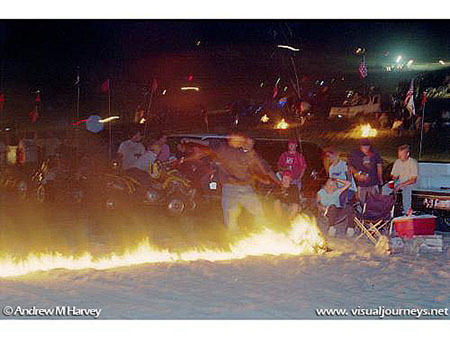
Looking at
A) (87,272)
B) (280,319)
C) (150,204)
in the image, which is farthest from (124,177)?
(280,319)

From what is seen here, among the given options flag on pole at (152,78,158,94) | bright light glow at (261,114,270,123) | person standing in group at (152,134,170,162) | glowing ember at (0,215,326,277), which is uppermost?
flag on pole at (152,78,158,94)

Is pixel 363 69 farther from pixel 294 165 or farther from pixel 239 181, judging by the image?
pixel 239 181

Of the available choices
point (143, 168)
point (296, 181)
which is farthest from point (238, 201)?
point (143, 168)

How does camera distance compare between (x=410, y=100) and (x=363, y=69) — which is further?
(x=363, y=69)

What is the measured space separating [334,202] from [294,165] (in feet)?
4.01

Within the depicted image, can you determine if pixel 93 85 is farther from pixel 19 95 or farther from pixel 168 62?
pixel 19 95

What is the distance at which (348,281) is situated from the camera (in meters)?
6.10

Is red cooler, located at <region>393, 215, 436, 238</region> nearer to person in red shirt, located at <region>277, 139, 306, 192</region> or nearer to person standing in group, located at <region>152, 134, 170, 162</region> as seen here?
person in red shirt, located at <region>277, 139, 306, 192</region>

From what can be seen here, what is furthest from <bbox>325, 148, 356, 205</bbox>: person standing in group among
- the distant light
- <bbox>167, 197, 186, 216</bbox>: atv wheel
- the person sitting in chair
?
the distant light

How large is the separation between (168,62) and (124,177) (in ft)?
16.9

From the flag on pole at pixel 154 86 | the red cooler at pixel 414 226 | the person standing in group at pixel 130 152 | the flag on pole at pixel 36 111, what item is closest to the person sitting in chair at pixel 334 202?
the red cooler at pixel 414 226

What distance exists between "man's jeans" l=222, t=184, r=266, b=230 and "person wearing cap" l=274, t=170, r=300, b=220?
125 cm

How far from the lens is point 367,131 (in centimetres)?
1505

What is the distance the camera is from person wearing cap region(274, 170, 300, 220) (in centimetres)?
953
